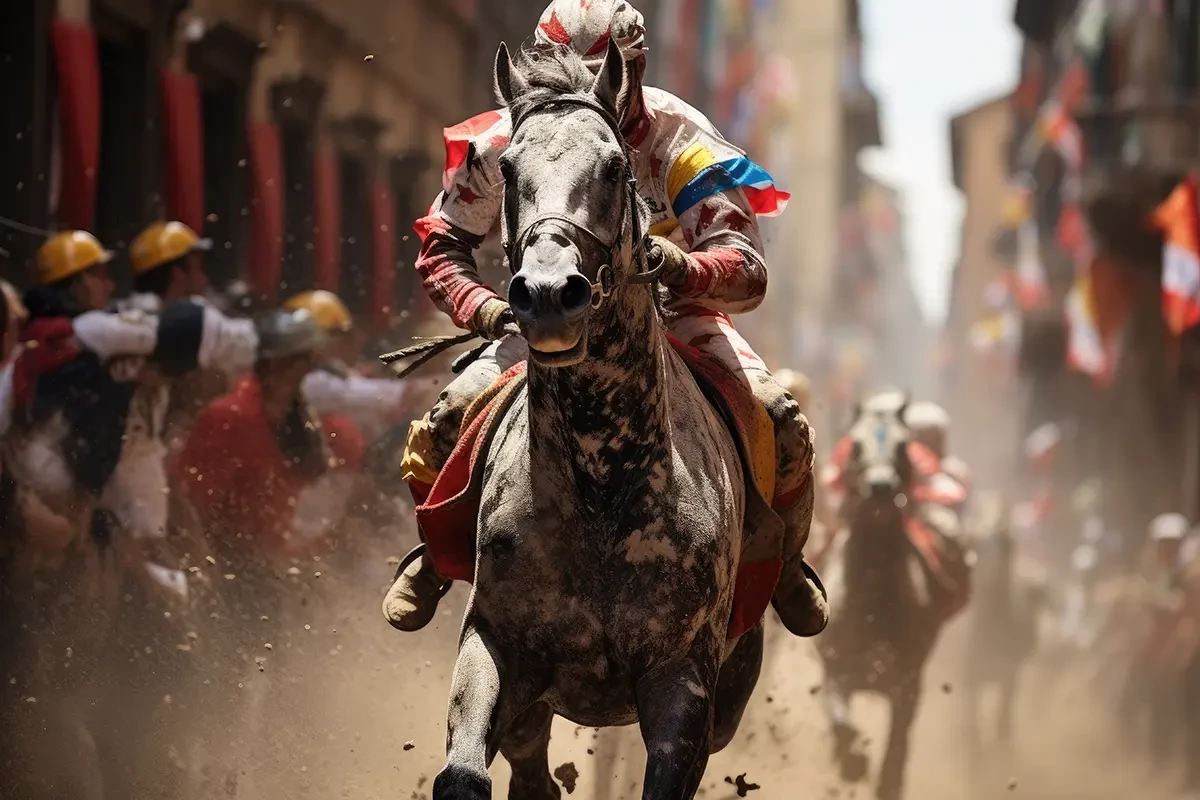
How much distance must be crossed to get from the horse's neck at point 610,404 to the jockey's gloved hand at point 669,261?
0.08 metres

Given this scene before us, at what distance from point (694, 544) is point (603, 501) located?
296 mm

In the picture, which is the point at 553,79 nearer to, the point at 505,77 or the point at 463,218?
the point at 505,77

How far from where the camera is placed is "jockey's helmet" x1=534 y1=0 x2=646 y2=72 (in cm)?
619

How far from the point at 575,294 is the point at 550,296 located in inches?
3.3

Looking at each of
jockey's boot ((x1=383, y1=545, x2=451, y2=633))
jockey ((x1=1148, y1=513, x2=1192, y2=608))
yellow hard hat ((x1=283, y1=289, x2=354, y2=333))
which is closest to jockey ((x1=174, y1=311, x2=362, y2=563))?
yellow hard hat ((x1=283, y1=289, x2=354, y2=333))

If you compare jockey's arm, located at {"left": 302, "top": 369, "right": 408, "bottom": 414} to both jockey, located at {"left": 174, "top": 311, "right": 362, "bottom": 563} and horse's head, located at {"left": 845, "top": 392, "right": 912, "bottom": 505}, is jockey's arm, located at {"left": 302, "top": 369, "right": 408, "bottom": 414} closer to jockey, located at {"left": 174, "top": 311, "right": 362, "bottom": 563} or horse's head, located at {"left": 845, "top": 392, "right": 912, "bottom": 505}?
jockey, located at {"left": 174, "top": 311, "right": 362, "bottom": 563}

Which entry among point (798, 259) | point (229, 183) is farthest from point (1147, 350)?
point (798, 259)

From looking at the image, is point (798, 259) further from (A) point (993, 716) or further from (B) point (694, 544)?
(B) point (694, 544)

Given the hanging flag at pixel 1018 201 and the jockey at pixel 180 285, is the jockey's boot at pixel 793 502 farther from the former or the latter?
the hanging flag at pixel 1018 201

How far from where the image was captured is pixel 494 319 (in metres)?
5.59

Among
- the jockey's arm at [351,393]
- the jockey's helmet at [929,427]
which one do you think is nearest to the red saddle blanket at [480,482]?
the jockey's arm at [351,393]

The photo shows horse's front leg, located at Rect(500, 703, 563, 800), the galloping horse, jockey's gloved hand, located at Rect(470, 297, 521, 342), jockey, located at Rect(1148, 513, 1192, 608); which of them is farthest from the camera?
the galloping horse

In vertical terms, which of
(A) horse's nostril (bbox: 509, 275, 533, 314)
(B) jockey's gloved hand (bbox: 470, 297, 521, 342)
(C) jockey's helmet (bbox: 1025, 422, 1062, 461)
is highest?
(C) jockey's helmet (bbox: 1025, 422, 1062, 461)

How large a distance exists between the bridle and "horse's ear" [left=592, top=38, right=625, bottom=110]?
0.14 feet
